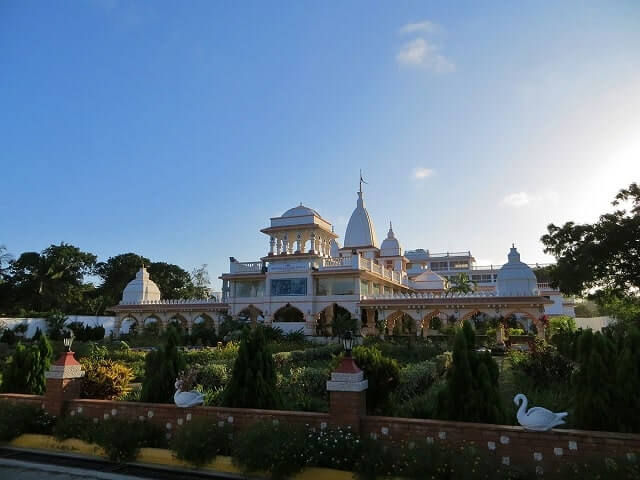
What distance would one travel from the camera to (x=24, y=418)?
8.19 meters

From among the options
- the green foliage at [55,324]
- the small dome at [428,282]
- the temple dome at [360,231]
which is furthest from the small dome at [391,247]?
the green foliage at [55,324]

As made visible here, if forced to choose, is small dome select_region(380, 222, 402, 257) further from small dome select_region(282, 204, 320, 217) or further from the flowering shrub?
the flowering shrub

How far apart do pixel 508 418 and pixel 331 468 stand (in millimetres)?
2636

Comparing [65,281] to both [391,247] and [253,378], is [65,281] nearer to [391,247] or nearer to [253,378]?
[391,247]

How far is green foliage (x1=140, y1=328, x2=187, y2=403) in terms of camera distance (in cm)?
865

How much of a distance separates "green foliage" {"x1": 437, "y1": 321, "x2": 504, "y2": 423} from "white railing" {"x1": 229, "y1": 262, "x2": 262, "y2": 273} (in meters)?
27.7

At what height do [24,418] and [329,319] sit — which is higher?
[329,319]

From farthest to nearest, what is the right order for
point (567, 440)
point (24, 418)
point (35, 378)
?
point (35, 378)
point (24, 418)
point (567, 440)

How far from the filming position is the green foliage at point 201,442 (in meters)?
6.66

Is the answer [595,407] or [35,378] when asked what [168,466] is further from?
[595,407]

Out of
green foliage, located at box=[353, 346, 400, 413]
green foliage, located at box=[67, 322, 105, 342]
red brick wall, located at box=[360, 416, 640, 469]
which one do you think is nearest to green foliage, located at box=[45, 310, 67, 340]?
green foliage, located at box=[67, 322, 105, 342]

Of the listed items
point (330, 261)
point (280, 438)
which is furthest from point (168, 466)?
point (330, 261)

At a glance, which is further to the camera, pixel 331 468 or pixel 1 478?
pixel 1 478

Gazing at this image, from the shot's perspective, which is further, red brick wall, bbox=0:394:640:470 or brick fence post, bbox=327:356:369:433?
brick fence post, bbox=327:356:369:433
